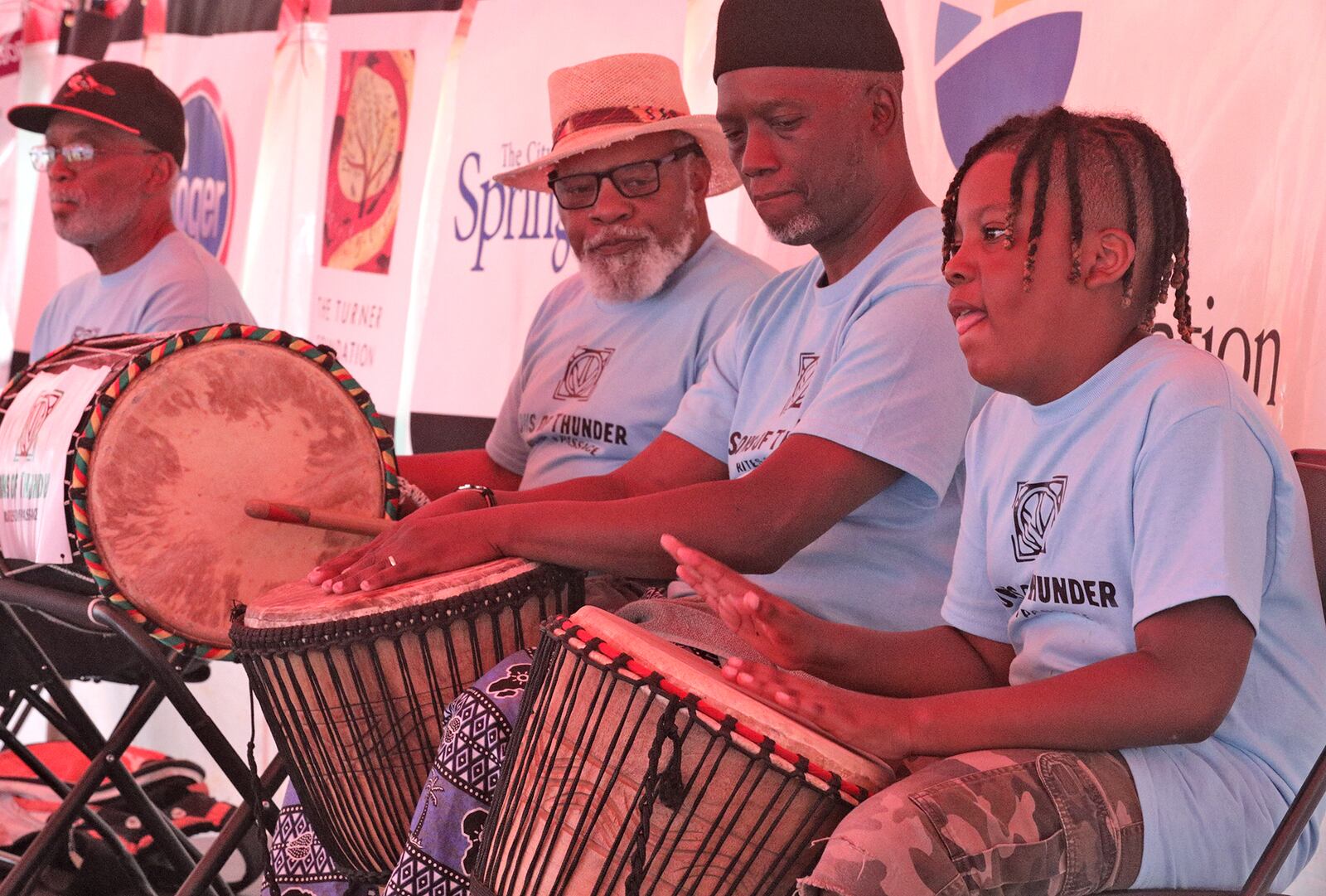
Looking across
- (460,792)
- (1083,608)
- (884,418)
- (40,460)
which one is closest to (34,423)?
(40,460)

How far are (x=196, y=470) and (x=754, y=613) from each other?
1.29 m

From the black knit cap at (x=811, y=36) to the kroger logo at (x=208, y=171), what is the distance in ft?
11.1

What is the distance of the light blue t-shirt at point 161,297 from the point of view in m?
3.74

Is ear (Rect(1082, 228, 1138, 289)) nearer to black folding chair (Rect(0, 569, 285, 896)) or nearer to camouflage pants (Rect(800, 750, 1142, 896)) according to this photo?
camouflage pants (Rect(800, 750, 1142, 896))

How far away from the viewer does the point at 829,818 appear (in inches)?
63.4

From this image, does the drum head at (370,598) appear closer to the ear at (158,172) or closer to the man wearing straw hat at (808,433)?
the man wearing straw hat at (808,433)

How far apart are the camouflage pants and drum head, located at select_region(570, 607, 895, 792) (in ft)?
0.31

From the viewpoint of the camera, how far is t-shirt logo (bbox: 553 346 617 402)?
3086mm

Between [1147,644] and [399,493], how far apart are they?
1610 mm

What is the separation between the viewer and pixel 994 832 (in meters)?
1.44

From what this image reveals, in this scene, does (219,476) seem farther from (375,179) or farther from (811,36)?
(375,179)

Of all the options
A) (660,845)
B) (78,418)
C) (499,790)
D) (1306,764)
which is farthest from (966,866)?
(78,418)

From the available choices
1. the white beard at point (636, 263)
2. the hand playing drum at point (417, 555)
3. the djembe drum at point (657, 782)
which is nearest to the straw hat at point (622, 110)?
the white beard at point (636, 263)

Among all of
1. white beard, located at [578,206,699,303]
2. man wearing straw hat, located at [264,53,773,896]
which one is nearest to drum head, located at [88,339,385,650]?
man wearing straw hat, located at [264,53,773,896]
